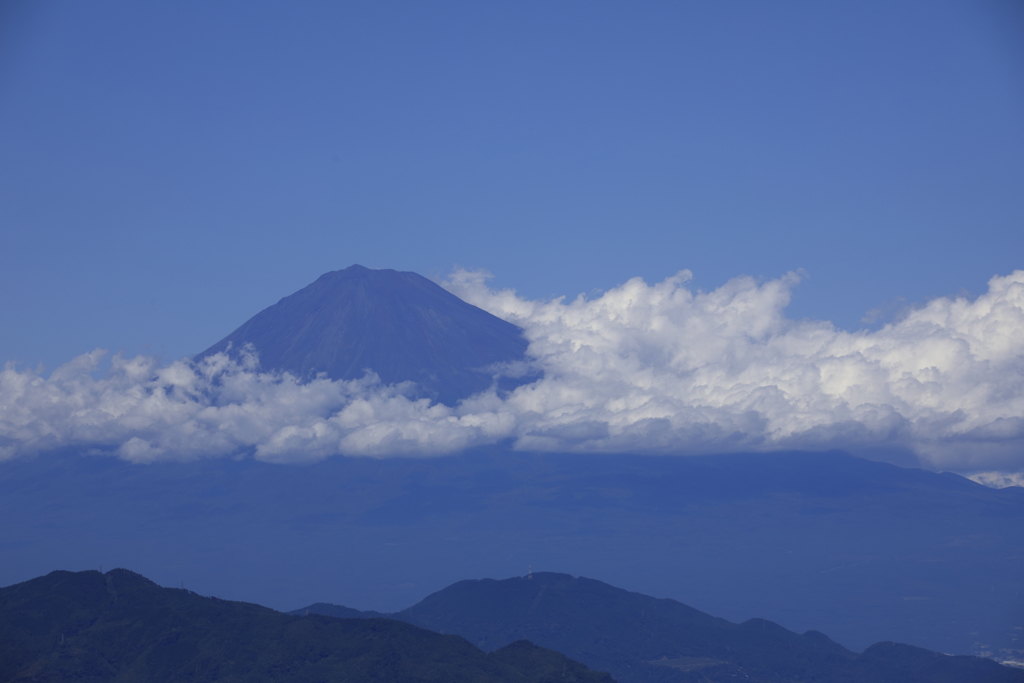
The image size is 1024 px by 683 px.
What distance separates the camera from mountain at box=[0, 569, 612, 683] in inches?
4269

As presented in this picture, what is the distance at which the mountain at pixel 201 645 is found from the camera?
108 m

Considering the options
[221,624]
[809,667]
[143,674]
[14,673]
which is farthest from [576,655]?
[14,673]

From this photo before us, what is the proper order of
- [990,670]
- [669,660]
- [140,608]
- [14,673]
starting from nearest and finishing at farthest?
[14,673] → [140,608] → [990,670] → [669,660]

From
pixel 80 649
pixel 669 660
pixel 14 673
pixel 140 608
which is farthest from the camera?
pixel 669 660

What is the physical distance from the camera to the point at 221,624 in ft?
395

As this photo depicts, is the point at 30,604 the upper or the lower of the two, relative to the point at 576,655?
upper

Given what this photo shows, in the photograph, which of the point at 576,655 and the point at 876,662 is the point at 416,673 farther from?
the point at 876,662

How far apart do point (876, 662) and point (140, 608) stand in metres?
158

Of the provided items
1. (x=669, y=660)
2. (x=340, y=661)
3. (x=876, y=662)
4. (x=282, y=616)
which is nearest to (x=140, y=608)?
(x=282, y=616)

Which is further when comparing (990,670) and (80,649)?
(990,670)

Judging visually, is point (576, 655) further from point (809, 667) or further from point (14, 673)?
point (14, 673)

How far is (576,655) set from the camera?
7849 inches

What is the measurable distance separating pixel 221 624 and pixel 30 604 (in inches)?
958

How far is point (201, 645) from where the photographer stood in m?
115
